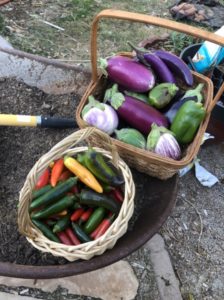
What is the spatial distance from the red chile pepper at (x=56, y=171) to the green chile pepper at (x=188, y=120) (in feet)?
1.43

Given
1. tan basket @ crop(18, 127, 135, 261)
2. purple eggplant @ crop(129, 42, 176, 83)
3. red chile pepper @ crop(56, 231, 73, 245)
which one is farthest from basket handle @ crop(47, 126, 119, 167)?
purple eggplant @ crop(129, 42, 176, 83)

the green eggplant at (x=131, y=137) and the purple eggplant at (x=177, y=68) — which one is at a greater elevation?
the purple eggplant at (x=177, y=68)

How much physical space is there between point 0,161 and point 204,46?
116 centimetres

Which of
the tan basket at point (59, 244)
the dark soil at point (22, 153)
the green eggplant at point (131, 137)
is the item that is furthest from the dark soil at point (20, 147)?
the green eggplant at point (131, 137)

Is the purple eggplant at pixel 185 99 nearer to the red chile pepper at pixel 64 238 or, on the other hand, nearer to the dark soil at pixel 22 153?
the dark soil at pixel 22 153

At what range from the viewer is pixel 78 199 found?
1.37 meters

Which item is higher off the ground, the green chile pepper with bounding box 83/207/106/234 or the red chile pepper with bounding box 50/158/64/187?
the red chile pepper with bounding box 50/158/64/187

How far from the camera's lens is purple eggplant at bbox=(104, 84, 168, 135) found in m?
1.46

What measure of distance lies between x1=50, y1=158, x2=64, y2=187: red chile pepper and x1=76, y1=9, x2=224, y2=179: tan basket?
0.16m

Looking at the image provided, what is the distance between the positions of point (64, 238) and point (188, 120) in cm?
60

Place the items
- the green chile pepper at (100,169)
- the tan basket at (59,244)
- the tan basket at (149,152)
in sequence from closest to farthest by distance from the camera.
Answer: the tan basket at (59,244) < the tan basket at (149,152) < the green chile pepper at (100,169)

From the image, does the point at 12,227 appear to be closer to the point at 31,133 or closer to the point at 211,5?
the point at 31,133

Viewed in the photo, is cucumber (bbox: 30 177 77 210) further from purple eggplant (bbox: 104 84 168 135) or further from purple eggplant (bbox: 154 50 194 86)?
purple eggplant (bbox: 154 50 194 86)

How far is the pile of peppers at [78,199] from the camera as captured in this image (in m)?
1.31
